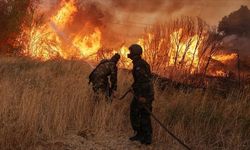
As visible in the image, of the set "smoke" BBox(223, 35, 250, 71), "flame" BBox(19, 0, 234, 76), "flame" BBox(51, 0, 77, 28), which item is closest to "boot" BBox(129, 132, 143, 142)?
"flame" BBox(19, 0, 234, 76)

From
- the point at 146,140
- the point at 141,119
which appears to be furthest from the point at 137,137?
the point at 141,119

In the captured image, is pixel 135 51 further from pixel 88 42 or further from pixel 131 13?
pixel 131 13

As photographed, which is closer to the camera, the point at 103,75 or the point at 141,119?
the point at 141,119

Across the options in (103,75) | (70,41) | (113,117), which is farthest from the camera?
(70,41)

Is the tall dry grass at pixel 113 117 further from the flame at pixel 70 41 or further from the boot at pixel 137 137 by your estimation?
the flame at pixel 70 41

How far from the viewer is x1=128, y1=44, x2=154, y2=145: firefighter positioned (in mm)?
8227

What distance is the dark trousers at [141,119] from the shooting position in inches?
332

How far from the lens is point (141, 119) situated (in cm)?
848

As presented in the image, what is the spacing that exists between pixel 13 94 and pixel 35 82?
11.5ft

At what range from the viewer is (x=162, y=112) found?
393 inches

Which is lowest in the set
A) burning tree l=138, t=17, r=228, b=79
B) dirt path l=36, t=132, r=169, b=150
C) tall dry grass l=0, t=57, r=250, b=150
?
dirt path l=36, t=132, r=169, b=150

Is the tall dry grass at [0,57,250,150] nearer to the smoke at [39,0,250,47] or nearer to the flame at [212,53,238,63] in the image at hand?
the flame at [212,53,238,63]

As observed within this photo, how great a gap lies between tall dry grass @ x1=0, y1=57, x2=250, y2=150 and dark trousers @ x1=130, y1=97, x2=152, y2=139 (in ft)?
1.33

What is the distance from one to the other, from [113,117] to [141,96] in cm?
144
